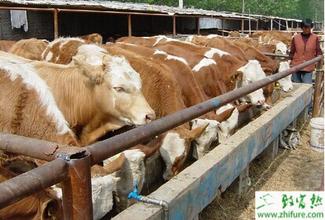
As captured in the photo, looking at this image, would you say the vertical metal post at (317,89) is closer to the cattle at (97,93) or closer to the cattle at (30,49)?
the cattle at (97,93)

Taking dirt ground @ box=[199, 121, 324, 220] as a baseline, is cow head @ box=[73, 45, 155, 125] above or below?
above

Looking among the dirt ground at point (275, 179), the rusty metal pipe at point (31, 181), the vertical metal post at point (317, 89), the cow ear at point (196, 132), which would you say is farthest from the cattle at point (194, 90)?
the rusty metal pipe at point (31, 181)

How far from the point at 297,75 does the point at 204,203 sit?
21.3 ft

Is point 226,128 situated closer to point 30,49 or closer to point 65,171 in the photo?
point 30,49

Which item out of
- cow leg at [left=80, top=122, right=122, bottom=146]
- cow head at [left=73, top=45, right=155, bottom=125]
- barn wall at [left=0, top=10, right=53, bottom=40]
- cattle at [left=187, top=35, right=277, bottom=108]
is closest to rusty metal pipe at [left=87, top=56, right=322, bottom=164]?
cow head at [left=73, top=45, right=155, bottom=125]

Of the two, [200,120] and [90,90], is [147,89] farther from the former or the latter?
[90,90]

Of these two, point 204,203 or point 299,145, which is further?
point 299,145

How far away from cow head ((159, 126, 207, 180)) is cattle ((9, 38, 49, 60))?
9.17ft

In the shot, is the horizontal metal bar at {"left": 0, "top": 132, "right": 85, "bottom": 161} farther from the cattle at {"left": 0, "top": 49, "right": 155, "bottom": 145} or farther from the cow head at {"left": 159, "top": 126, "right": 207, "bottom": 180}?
the cow head at {"left": 159, "top": 126, "right": 207, "bottom": 180}

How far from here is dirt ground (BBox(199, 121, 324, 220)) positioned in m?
4.30

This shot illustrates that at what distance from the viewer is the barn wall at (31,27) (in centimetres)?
1195

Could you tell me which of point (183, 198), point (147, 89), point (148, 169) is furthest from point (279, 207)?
point (147, 89)

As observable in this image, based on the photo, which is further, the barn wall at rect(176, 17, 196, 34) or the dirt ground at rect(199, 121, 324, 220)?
the barn wall at rect(176, 17, 196, 34)

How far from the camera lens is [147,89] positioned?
5.16 metres
